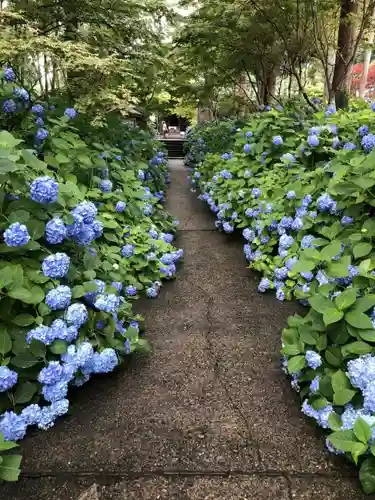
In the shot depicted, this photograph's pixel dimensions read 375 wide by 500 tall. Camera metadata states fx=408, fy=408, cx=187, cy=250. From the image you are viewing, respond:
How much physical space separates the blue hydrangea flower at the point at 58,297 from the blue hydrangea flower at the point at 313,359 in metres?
0.87

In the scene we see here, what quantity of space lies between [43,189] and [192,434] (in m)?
1.03

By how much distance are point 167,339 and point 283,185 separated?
Answer: 1636mm

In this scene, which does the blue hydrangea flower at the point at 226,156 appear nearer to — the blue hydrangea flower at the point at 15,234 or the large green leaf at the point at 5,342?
the blue hydrangea flower at the point at 15,234

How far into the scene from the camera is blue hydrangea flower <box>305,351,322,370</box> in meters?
1.41

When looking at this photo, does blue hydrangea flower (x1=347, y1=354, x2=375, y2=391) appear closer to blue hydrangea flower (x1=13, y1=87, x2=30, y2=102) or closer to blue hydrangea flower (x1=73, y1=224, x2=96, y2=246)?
blue hydrangea flower (x1=73, y1=224, x2=96, y2=246)

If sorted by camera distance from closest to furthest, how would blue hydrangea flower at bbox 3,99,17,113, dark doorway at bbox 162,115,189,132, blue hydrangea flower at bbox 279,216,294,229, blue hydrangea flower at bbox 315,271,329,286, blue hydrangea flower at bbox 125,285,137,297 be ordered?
1. blue hydrangea flower at bbox 315,271,329,286
2. blue hydrangea flower at bbox 125,285,137,297
3. blue hydrangea flower at bbox 3,99,17,113
4. blue hydrangea flower at bbox 279,216,294,229
5. dark doorway at bbox 162,115,189,132

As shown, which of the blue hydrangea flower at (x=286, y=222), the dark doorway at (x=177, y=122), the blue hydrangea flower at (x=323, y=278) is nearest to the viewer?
the blue hydrangea flower at (x=323, y=278)

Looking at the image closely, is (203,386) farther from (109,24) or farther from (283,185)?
(109,24)

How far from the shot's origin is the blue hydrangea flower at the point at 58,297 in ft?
4.68

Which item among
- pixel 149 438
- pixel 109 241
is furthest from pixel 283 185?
pixel 149 438

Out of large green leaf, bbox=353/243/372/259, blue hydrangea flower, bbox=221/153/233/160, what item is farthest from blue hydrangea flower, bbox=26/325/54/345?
blue hydrangea flower, bbox=221/153/233/160

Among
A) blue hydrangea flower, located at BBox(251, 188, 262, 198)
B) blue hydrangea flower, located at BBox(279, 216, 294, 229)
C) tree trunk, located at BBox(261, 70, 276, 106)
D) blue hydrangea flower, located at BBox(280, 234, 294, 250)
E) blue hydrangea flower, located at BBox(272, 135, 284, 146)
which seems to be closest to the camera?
blue hydrangea flower, located at BBox(280, 234, 294, 250)

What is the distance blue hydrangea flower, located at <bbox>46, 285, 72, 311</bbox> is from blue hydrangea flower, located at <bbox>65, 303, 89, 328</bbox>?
0.03 meters

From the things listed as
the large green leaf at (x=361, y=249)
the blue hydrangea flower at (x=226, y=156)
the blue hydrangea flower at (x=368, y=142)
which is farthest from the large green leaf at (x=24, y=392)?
the blue hydrangea flower at (x=226, y=156)
